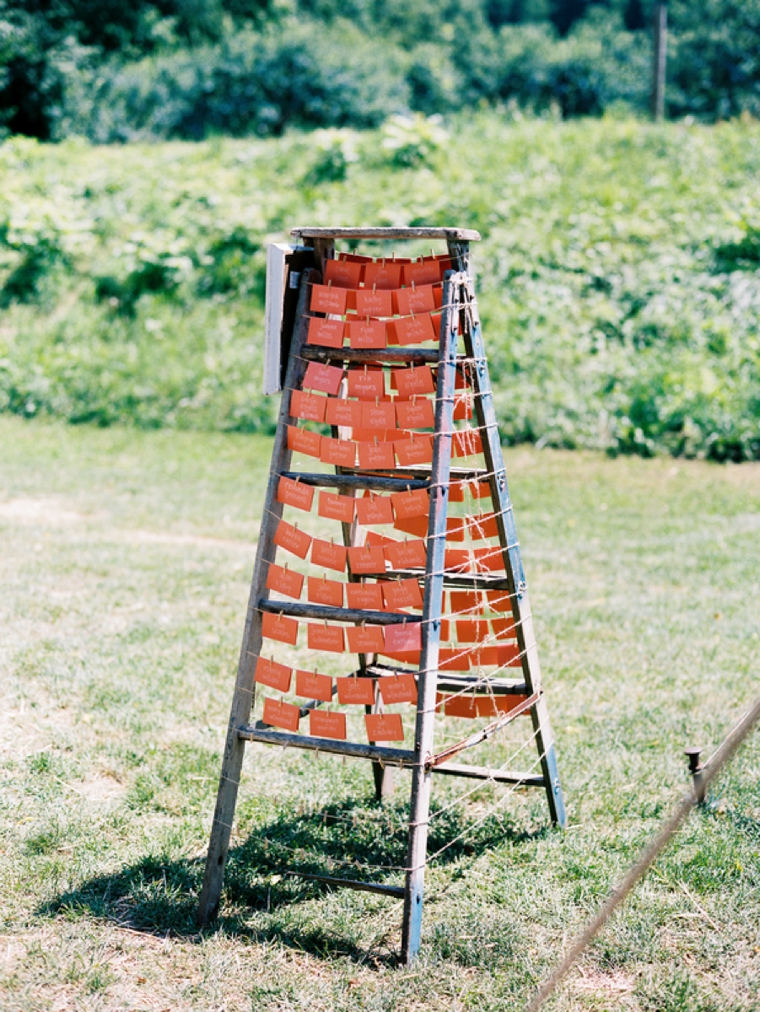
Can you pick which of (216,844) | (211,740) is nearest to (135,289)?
(211,740)

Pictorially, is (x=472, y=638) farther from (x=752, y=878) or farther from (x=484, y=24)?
(x=484, y=24)

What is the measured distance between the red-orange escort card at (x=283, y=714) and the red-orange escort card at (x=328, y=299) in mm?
1233

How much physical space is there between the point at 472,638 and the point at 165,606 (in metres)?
2.95

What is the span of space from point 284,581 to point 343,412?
1.81ft

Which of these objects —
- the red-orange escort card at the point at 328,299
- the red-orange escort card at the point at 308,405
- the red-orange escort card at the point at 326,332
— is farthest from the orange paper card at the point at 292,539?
the red-orange escort card at the point at 328,299

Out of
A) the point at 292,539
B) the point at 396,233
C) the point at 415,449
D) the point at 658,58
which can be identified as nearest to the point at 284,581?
the point at 292,539

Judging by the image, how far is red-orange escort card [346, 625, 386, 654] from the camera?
3.18 metres

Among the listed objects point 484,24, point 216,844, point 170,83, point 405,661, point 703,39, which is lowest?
point 216,844

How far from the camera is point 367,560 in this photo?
3271 mm

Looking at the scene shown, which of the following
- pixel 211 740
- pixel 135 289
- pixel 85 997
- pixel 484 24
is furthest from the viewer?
pixel 484 24

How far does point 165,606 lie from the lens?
626cm

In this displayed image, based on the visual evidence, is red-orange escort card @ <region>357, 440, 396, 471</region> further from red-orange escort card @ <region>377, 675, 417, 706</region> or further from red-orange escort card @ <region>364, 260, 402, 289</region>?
red-orange escort card @ <region>377, 675, 417, 706</region>

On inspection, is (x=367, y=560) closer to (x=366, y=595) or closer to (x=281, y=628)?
(x=366, y=595)

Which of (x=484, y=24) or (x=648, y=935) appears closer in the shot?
(x=648, y=935)
